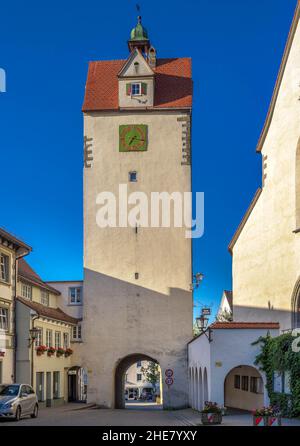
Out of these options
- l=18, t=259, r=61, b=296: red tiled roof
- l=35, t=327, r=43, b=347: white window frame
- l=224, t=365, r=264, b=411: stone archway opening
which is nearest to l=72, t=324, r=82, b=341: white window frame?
l=18, t=259, r=61, b=296: red tiled roof

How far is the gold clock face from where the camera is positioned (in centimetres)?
4806

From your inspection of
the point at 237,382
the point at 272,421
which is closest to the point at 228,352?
the point at 237,382

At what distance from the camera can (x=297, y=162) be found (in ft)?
106

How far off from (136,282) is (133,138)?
874 cm

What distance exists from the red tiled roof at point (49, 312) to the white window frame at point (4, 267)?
1.95m

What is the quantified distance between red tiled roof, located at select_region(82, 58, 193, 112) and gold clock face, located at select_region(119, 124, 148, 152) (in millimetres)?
1584

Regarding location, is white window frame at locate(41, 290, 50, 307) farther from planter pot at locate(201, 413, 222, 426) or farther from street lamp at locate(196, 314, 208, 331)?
planter pot at locate(201, 413, 222, 426)

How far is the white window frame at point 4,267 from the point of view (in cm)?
3822

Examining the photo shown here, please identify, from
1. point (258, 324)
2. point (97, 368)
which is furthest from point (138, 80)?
point (258, 324)

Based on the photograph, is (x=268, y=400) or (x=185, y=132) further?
(x=185, y=132)

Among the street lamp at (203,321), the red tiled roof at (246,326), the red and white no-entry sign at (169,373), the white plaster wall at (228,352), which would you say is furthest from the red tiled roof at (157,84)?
the white plaster wall at (228,352)

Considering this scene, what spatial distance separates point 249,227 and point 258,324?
27.5ft
